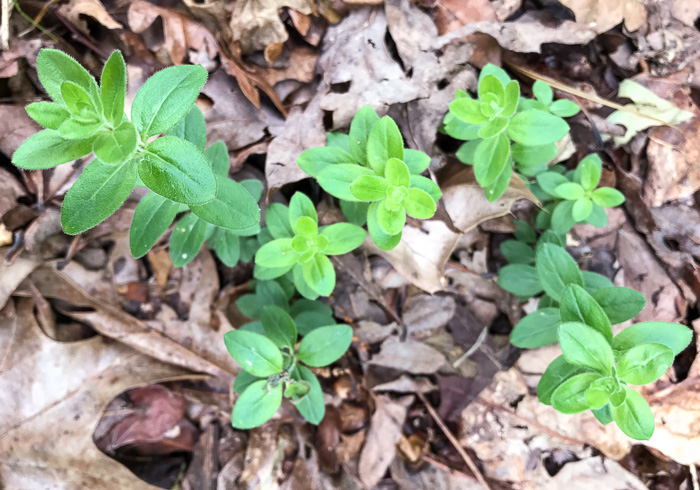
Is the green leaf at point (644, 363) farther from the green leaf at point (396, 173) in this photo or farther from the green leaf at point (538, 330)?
the green leaf at point (396, 173)

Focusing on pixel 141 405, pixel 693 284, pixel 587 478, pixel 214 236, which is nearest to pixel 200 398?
pixel 141 405

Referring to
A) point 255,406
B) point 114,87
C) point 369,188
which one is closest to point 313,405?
point 255,406

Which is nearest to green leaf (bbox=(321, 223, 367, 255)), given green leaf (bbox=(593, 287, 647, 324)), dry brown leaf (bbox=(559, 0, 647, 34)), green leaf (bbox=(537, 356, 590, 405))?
green leaf (bbox=(537, 356, 590, 405))

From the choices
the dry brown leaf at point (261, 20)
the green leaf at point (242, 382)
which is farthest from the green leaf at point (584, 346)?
the dry brown leaf at point (261, 20)

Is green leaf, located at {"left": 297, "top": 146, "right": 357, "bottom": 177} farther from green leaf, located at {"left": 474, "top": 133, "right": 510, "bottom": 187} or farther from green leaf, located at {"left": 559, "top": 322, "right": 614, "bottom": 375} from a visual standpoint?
green leaf, located at {"left": 559, "top": 322, "right": 614, "bottom": 375}

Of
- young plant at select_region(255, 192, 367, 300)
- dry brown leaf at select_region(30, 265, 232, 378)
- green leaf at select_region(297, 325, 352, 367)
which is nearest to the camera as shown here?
young plant at select_region(255, 192, 367, 300)

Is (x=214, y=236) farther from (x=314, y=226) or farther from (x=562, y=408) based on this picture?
(x=562, y=408)

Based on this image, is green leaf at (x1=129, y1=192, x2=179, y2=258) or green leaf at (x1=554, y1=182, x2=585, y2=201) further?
green leaf at (x1=554, y1=182, x2=585, y2=201)
